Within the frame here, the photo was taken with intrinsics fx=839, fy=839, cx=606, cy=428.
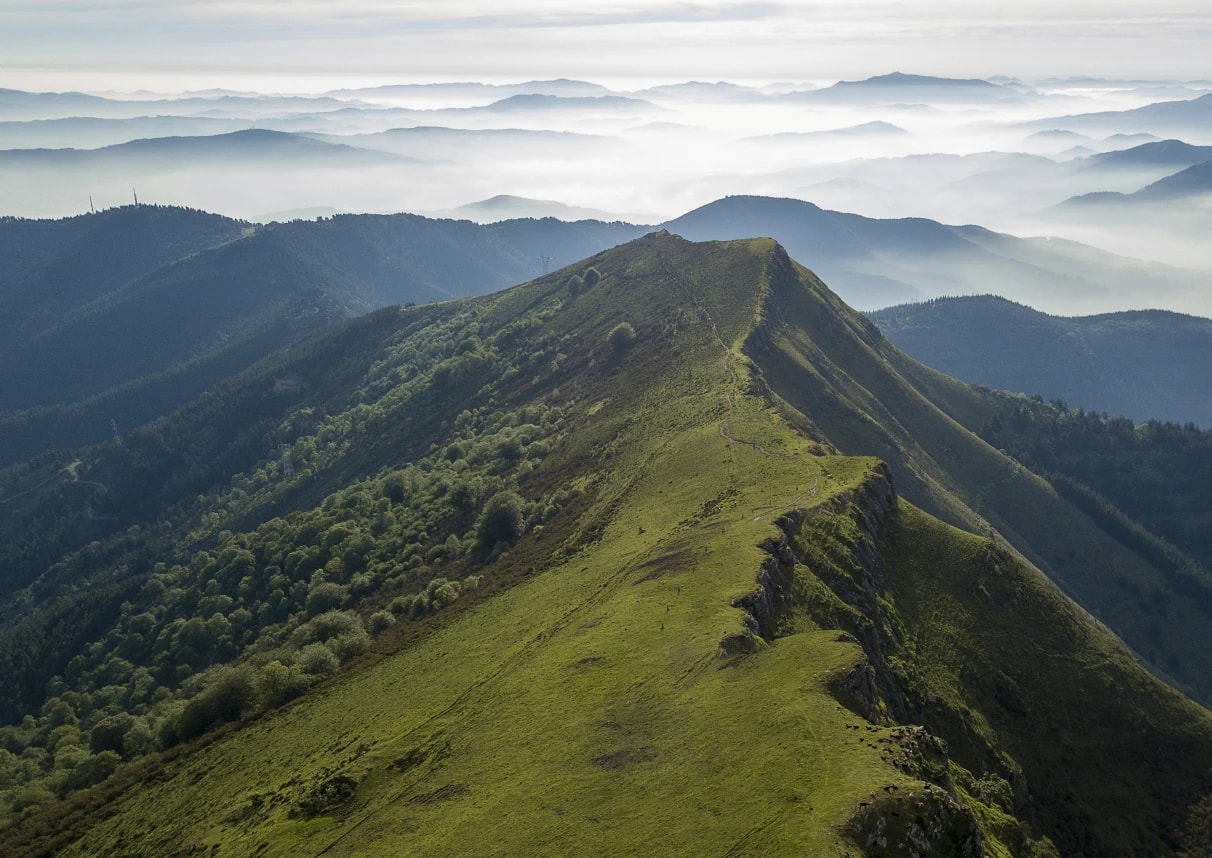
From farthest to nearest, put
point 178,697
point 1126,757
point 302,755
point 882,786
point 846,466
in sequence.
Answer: point 178,697 < point 846,466 < point 1126,757 < point 302,755 < point 882,786

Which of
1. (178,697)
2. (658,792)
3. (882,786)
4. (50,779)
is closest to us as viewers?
(882,786)

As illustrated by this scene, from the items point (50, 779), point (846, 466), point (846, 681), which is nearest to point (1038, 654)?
point (846, 466)

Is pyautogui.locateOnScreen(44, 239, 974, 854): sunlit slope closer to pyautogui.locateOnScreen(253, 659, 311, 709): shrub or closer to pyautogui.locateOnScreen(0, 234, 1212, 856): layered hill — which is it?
pyautogui.locateOnScreen(0, 234, 1212, 856): layered hill

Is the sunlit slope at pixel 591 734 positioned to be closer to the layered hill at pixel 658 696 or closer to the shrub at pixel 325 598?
the layered hill at pixel 658 696

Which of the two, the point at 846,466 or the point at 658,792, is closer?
the point at 658,792

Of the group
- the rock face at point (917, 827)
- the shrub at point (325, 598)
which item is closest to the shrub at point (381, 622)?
the shrub at point (325, 598)

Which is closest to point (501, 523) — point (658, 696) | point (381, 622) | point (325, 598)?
point (381, 622)

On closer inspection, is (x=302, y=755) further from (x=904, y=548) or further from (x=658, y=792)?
(x=904, y=548)

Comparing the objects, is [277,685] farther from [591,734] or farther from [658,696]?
[658,696]

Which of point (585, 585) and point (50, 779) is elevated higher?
point (585, 585)

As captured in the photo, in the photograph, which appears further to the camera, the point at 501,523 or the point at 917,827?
the point at 501,523

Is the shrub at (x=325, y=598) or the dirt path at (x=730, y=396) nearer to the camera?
the dirt path at (x=730, y=396)
